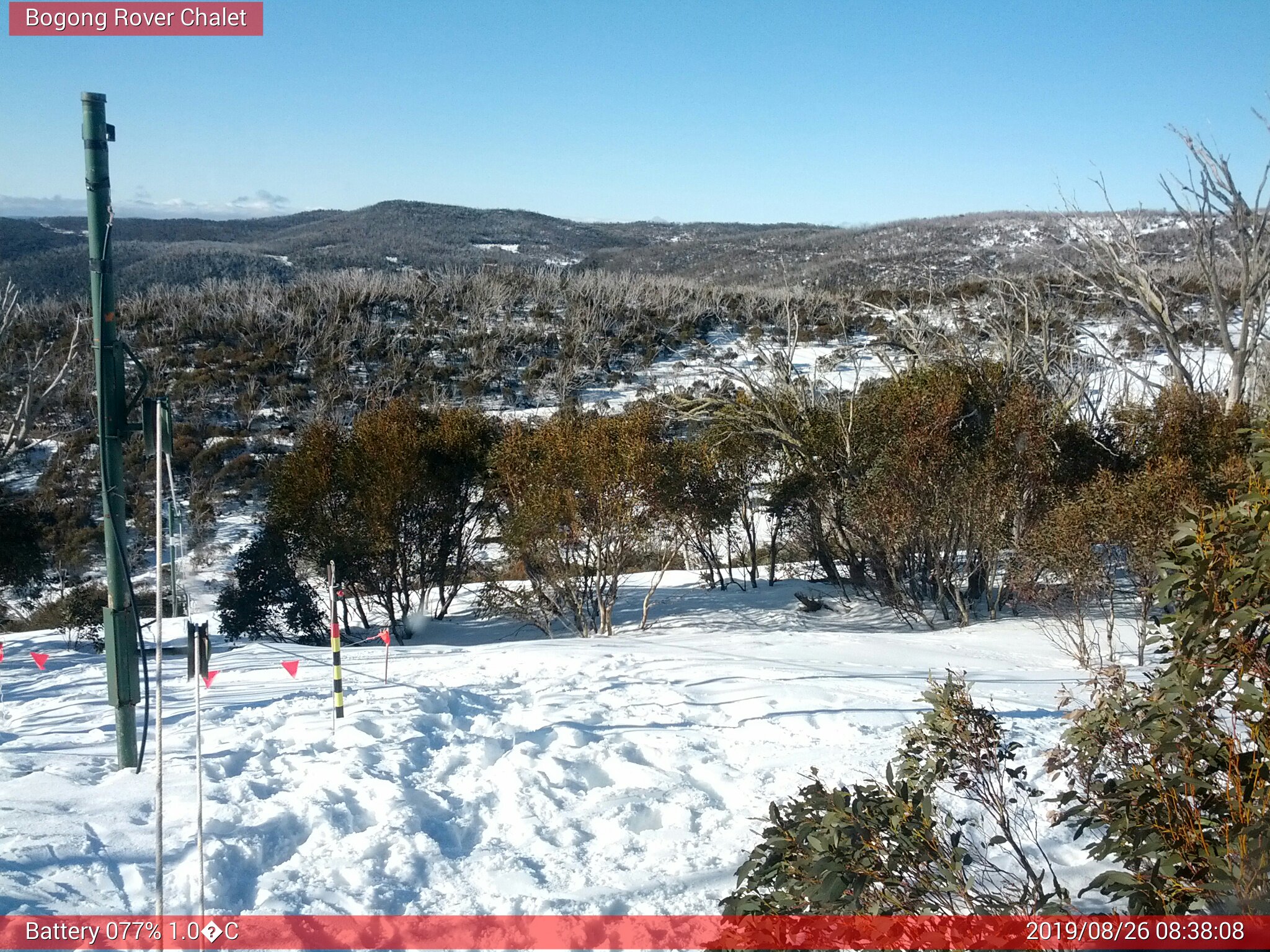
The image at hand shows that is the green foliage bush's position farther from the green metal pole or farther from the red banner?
the red banner

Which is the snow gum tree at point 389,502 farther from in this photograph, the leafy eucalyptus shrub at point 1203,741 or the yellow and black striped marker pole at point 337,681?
the leafy eucalyptus shrub at point 1203,741

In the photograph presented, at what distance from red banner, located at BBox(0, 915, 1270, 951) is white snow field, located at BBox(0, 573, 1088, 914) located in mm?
131

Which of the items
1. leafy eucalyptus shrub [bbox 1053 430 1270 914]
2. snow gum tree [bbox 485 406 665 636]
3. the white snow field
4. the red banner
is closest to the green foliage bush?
snow gum tree [bbox 485 406 665 636]

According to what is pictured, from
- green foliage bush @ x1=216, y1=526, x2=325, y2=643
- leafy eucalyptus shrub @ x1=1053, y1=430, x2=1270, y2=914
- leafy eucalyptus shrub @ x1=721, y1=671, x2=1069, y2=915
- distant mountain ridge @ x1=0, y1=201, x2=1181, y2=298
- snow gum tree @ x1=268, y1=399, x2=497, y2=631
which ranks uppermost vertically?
distant mountain ridge @ x1=0, y1=201, x2=1181, y2=298

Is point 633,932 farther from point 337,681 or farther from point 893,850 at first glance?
point 337,681

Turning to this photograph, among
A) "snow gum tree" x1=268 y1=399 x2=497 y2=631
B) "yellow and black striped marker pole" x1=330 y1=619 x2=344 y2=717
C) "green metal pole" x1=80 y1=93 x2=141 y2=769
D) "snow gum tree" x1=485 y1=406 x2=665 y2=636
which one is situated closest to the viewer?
"green metal pole" x1=80 y1=93 x2=141 y2=769

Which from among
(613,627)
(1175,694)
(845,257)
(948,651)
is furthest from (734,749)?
(845,257)

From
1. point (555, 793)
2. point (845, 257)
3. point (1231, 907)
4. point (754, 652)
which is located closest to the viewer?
point (1231, 907)

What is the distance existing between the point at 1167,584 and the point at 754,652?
810cm

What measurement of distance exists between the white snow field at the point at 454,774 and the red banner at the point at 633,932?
13cm

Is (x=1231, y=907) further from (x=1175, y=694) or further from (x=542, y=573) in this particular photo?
(x=542, y=573)

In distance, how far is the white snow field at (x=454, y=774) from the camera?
14.0 ft

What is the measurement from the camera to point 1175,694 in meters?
2.81

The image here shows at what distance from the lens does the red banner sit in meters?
2.40
